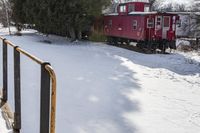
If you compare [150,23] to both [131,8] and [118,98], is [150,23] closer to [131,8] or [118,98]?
[131,8]

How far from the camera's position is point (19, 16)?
2680cm

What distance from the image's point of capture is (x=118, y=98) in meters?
7.94

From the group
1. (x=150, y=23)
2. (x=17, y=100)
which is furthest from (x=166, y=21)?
(x=17, y=100)

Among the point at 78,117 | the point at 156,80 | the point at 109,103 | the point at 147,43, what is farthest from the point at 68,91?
the point at 147,43

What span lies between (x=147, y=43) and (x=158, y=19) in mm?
1477

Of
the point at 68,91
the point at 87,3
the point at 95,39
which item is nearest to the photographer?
the point at 68,91

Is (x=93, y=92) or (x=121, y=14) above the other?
(x=121, y=14)

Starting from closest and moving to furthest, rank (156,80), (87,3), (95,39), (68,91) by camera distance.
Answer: (68,91), (156,80), (87,3), (95,39)

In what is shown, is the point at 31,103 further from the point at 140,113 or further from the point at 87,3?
the point at 87,3

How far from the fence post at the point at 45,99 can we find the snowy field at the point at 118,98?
5.73 feet

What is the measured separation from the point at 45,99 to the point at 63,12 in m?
18.9

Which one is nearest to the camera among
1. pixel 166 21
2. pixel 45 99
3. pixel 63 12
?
pixel 45 99

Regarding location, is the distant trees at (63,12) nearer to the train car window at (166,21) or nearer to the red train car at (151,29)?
the red train car at (151,29)

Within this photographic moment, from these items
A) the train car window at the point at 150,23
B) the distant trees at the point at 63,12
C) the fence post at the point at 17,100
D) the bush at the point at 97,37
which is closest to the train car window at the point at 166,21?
the train car window at the point at 150,23
